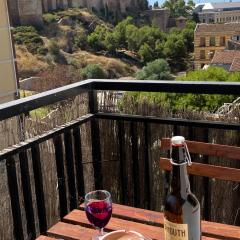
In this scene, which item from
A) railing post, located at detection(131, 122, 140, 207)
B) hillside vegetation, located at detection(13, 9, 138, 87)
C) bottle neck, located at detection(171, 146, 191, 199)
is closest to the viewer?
bottle neck, located at detection(171, 146, 191, 199)

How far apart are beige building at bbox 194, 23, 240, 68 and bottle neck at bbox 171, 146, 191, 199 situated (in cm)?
4206

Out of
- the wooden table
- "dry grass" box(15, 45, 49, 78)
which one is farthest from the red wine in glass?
"dry grass" box(15, 45, 49, 78)

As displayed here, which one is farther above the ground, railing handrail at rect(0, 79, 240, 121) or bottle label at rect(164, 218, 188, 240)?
railing handrail at rect(0, 79, 240, 121)

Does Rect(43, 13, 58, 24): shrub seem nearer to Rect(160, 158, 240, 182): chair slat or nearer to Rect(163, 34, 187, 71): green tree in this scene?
Rect(163, 34, 187, 71): green tree

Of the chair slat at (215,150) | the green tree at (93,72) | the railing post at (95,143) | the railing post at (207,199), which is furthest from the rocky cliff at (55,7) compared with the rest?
the chair slat at (215,150)

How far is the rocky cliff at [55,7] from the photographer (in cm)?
4766

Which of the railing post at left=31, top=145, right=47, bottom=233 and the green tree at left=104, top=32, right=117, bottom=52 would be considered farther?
the green tree at left=104, top=32, right=117, bottom=52

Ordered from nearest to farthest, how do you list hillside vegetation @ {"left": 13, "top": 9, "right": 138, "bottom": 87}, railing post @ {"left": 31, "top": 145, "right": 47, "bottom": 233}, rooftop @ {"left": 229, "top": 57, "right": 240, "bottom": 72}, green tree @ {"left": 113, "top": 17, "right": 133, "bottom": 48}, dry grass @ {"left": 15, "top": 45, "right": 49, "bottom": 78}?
1. railing post @ {"left": 31, "top": 145, "right": 47, "bottom": 233}
2. rooftop @ {"left": 229, "top": 57, "right": 240, "bottom": 72}
3. dry grass @ {"left": 15, "top": 45, "right": 49, "bottom": 78}
4. hillside vegetation @ {"left": 13, "top": 9, "right": 138, "bottom": 87}
5. green tree @ {"left": 113, "top": 17, "right": 133, "bottom": 48}

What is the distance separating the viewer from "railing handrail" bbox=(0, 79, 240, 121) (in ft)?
5.50

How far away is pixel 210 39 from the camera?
141 ft

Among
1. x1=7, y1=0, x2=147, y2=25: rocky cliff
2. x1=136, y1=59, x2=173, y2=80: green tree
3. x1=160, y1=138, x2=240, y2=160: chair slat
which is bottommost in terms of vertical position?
x1=136, y1=59, x2=173, y2=80: green tree

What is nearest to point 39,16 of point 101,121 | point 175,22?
point 175,22

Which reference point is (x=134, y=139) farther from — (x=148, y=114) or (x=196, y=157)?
(x=196, y=157)

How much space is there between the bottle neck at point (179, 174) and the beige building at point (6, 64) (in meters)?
14.8
